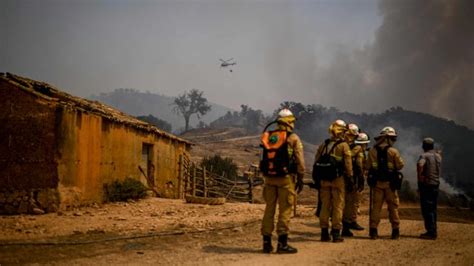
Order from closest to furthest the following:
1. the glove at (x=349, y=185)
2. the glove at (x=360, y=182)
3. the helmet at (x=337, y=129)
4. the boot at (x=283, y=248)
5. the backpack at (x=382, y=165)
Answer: the boot at (x=283, y=248)
the helmet at (x=337, y=129)
the backpack at (x=382, y=165)
the glove at (x=349, y=185)
the glove at (x=360, y=182)

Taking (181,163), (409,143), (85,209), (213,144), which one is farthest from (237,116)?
(85,209)

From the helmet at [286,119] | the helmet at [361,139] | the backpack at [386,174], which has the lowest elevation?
the backpack at [386,174]

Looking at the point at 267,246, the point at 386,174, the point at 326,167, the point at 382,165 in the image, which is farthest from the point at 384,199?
the point at 267,246

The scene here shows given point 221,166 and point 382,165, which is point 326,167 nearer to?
point 382,165

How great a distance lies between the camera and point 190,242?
6520 millimetres

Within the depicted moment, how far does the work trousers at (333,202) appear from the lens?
654 cm

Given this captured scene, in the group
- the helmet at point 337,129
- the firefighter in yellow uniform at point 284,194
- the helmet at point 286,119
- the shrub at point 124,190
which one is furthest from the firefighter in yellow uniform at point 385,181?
the shrub at point 124,190

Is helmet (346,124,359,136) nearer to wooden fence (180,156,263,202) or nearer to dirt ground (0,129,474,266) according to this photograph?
dirt ground (0,129,474,266)

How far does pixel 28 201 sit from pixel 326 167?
24.2 ft

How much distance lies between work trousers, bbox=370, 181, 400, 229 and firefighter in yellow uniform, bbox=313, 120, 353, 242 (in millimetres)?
728

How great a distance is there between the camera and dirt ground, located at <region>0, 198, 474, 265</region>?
5.21 metres

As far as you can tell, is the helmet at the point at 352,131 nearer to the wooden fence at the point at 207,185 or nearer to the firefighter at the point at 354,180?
the firefighter at the point at 354,180

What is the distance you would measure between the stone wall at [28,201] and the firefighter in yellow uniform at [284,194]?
638 centimetres

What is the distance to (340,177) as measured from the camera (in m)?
6.68
